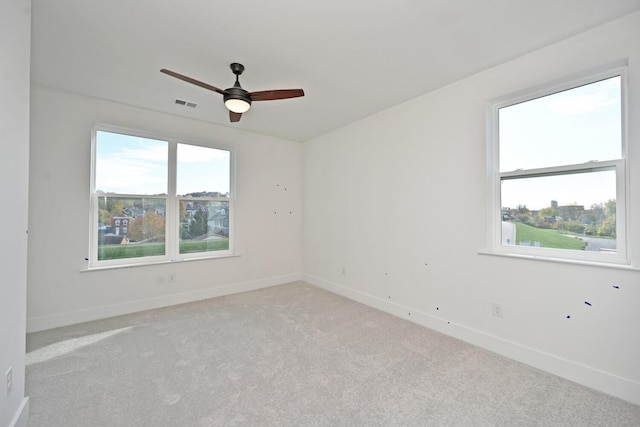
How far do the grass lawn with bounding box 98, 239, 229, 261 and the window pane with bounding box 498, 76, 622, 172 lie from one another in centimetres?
390

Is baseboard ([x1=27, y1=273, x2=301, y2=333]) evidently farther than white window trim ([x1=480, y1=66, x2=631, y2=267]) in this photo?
Yes

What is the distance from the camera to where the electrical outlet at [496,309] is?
8.05 ft

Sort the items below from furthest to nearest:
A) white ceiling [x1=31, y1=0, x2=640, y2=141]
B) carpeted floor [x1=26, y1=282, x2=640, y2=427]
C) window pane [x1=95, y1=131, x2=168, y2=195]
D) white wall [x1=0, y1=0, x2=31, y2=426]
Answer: window pane [x1=95, y1=131, x2=168, y2=195] → white ceiling [x1=31, y1=0, x2=640, y2=141] → carpeted floor [x1=26, y1=282, x2=640, y2=427] → white wall [x1=0, y1=0, x2=31, y2=426]

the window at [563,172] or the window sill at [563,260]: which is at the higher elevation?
the window at [563,172]

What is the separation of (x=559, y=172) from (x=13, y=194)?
3.75m

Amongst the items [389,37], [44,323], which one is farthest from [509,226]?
[44,323]

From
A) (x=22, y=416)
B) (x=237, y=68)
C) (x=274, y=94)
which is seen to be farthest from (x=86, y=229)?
(x=274, y=94)

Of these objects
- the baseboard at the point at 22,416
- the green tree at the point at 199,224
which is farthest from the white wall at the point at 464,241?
the baseboard at the point at 22,416

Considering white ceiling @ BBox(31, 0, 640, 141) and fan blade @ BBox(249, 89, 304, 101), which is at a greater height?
white ceiling @ BBox(31, 0, 640, 141)

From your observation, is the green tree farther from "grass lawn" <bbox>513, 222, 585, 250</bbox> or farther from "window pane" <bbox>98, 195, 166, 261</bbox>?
"grass lawn" <bbox>513, 222, 585, 250</bbox>

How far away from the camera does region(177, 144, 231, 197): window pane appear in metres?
3.91

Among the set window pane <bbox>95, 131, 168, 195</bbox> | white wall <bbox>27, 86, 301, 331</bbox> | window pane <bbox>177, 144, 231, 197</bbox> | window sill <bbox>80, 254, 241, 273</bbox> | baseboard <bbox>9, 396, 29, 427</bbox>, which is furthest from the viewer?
window pane <bbox>177, 144, 231, 197</bbox>

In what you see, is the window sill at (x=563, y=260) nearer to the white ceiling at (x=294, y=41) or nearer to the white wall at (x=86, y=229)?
the white ceiling at (x=294, y=41)

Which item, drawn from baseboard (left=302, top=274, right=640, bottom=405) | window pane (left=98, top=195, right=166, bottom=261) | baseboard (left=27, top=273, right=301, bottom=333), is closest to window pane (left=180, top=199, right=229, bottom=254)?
window pane (left=98, top=195, right=166, bottom=261)
